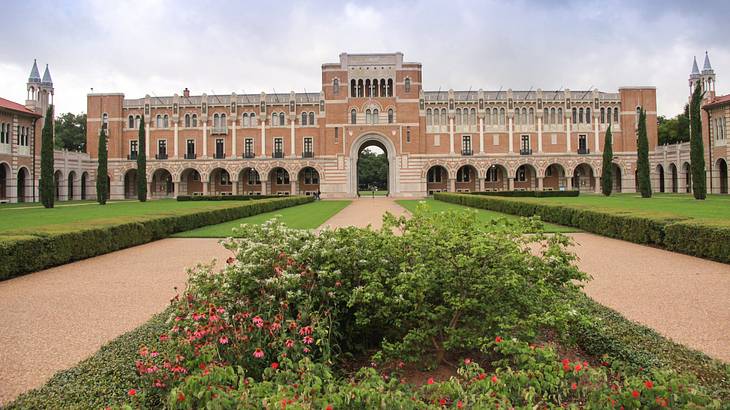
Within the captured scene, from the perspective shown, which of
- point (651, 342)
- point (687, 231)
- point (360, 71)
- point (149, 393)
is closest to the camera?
point (149, 393)

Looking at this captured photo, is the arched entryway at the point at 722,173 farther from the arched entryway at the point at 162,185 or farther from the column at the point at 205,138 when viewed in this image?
the arched entryway at the point at 162,185

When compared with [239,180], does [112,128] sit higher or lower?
higher

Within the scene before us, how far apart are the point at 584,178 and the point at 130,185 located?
51.9 meters

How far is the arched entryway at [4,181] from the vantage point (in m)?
38.6

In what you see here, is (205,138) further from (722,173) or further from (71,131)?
(722,173)

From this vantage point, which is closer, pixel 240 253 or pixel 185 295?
pixel 185 295

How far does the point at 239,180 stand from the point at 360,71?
60.3 ft

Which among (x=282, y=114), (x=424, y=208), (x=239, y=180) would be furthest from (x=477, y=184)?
(x=424, y=208)

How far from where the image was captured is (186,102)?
52.9 meters

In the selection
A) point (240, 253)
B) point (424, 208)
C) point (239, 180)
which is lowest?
point (240, 253)

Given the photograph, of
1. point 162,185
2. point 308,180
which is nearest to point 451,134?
point 308,180

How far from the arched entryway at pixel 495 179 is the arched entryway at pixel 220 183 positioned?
29289 millimetres

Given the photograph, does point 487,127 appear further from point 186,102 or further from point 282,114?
point 186,102

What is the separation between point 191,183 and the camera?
5462 centimetres
